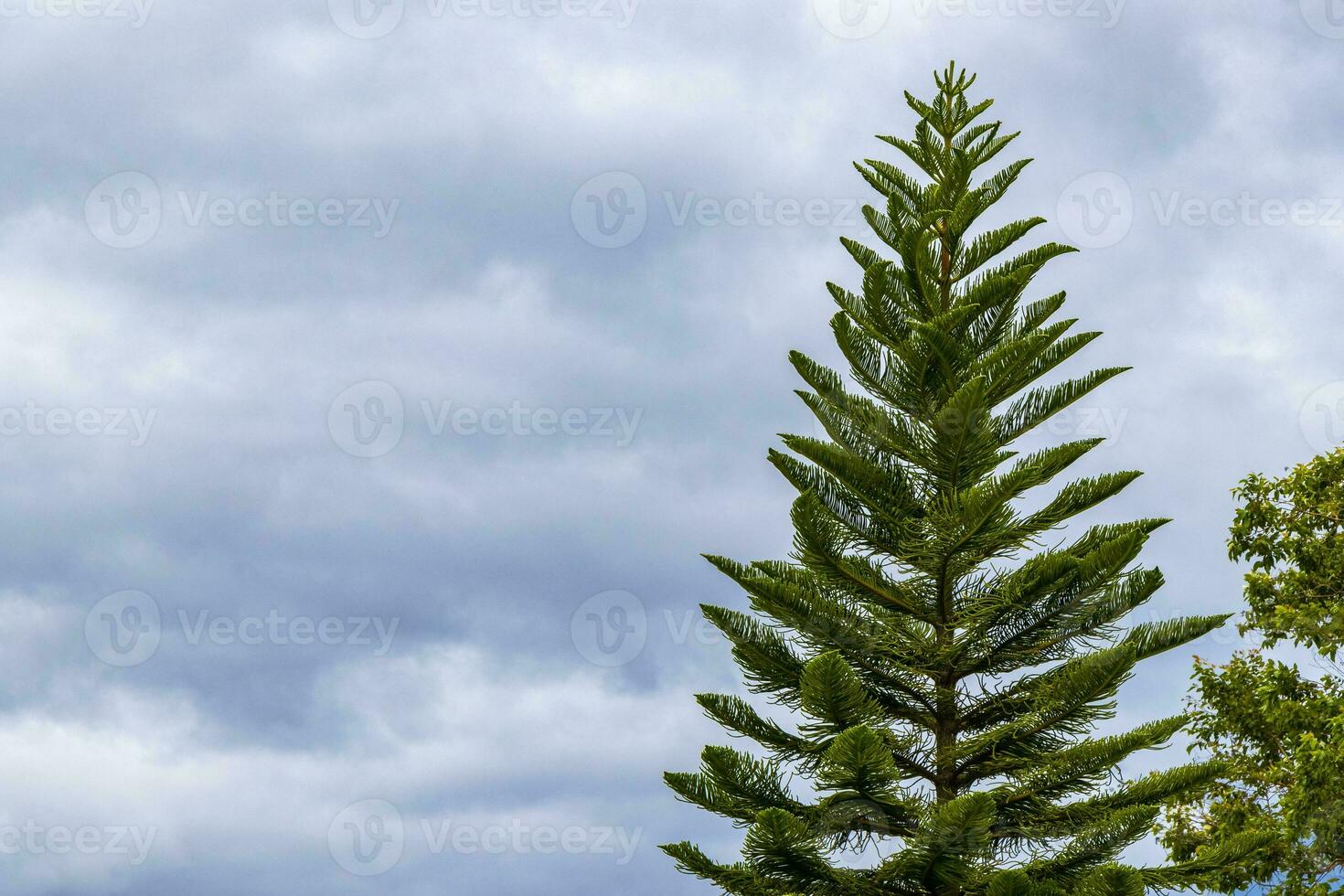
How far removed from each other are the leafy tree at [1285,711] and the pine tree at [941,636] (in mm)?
1823

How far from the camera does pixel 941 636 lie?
9172 mm

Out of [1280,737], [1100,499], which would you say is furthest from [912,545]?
[1280,737]

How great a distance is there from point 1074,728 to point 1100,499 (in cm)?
191

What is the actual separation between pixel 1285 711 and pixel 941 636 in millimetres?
4029

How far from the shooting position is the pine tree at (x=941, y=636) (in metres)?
8.12

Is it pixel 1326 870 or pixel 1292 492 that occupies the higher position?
pixel 1292 492

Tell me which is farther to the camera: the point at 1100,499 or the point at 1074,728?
the point at 1100,499

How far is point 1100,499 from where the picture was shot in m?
9.62

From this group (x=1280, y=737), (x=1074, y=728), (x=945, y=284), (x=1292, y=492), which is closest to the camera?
(x=1074, y=728)

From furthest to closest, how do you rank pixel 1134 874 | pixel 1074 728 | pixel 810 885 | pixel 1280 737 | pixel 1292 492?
pixel 1292 492 < pixel 1280 737 < pixel 1074 728 < pixel 810 885 < pixel 1134 874

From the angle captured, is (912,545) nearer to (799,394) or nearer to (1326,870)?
(799,394)

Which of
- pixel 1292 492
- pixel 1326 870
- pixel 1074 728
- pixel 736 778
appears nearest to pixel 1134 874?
pixel 1074 728

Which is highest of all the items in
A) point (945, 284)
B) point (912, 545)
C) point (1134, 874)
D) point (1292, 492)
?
point (945, 284)

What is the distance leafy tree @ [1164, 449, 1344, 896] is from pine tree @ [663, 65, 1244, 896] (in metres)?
1.82
